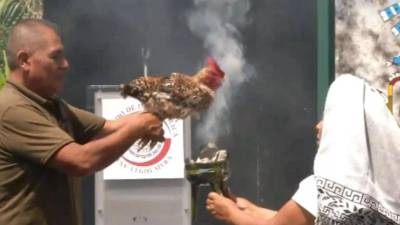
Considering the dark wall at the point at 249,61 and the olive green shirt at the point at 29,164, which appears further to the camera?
the dark wall at the point at 249,61

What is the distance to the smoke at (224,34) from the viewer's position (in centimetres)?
538

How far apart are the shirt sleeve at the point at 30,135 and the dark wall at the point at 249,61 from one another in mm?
1928

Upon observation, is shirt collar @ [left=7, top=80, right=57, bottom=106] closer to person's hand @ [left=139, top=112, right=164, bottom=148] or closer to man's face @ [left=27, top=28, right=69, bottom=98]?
man's face @ [left=27, top=28, right=69, bottom=98]

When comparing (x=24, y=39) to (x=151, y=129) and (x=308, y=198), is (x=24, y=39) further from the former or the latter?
(x=308, y=198)

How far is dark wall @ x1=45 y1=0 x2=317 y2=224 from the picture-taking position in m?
5.37

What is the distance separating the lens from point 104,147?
11.6 feet

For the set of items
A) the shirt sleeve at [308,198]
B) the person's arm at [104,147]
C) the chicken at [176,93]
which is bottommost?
the shirt sleeve at [308,198]

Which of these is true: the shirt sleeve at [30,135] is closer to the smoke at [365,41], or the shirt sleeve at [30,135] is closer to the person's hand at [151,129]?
the person's hand at [151,129]

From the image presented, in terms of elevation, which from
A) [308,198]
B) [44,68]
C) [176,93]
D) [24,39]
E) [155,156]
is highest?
[24,39]

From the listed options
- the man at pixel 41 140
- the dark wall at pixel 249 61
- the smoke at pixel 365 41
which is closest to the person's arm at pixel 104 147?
the man at pixel 41 140

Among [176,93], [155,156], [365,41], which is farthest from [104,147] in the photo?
[365,41]

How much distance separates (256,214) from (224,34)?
2.04 m

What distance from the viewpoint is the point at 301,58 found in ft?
17.6

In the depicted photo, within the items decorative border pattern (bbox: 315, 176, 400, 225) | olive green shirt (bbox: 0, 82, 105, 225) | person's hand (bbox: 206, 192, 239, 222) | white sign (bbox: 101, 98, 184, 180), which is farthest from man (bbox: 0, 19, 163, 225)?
white sign (bbox: 101, 98, 184, 180)
